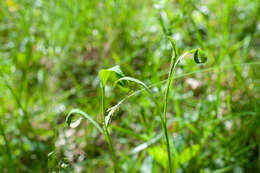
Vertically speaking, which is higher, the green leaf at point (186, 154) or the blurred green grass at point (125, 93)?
the blurred green grass at point (125, 93)

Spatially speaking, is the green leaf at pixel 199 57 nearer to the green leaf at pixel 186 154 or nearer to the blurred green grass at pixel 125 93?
the blurred green grass at pixel 125 93

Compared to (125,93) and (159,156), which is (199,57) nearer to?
(159,156)

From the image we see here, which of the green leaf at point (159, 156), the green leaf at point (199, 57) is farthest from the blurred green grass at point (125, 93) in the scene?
the green leaf at point (199, 57)

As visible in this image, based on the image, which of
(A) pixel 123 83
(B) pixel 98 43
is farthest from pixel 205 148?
(B) pixel 98 43

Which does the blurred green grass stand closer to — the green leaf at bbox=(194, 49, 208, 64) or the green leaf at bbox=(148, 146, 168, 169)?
the green leaf at bbox=(148, 146, 168, 169)

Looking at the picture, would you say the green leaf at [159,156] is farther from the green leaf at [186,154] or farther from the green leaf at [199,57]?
the green leaf at [199,57]

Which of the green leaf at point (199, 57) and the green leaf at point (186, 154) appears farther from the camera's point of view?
the green leaf at point (186, 154)

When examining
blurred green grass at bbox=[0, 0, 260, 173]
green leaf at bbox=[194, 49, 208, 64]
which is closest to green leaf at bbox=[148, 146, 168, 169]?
blurred green grass at bbox=[0, 0, 260, 173]

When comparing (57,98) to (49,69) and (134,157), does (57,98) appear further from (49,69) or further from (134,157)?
(134,157)
